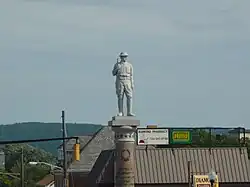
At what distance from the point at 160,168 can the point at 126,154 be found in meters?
7.47

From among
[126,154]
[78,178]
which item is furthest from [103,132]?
[126,154]

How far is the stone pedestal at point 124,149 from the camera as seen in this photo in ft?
135

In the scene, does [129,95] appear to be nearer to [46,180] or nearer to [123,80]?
[123,80]

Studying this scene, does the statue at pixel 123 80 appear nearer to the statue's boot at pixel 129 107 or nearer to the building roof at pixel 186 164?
the statue's boot at pixel 129 107

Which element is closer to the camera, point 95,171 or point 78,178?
point 95,171

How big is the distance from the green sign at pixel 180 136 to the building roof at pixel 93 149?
2098 centimetres

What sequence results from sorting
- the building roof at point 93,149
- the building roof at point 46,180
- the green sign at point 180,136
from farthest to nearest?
the building roof at point 46,180 → the building roof at point 93,149 → the green sign at point 180,136

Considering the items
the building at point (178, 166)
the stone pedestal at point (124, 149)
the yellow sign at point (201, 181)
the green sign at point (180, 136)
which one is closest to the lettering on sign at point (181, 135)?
the green sign at point (180, 136)

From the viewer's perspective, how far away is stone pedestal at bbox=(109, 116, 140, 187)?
41156mm

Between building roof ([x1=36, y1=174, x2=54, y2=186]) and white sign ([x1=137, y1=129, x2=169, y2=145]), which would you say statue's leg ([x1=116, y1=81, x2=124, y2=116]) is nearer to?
white sign ([x1=137, y1=129, x2=169, y2=145])

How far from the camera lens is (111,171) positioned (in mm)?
47500

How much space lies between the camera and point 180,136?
49.9 meters

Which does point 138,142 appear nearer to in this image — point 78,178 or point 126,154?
point 126,154

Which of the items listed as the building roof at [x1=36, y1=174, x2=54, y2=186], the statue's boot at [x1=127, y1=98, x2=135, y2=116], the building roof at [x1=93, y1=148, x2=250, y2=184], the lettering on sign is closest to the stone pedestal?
the statue's boot at [x1=127, y1=98, x2=135, y2=116]
